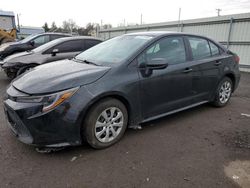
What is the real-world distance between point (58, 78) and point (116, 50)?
116 cm

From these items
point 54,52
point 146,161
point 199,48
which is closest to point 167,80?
point 199,48

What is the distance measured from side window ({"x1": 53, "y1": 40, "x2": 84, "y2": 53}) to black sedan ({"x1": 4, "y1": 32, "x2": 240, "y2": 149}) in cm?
278

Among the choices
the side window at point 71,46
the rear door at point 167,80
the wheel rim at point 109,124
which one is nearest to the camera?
the wheel rim at point 109,124

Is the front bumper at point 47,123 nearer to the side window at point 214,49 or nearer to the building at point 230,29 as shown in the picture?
the side window at point 214,49

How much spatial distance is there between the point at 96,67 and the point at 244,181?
2.31 metres

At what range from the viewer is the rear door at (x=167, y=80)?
10.1ft

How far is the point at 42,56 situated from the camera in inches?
231

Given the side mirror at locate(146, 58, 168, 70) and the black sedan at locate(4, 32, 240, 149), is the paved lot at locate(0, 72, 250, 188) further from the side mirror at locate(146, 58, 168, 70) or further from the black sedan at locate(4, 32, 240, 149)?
the side mirror at locate(146, 58, 168, 70)

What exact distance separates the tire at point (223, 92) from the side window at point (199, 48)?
782 millimetres

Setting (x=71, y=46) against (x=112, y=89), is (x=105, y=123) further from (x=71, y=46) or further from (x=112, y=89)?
(x=71, y=46)

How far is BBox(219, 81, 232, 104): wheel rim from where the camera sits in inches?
174

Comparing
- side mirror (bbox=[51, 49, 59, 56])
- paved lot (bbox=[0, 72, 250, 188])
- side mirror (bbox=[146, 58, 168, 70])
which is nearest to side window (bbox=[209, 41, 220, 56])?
paved lot (bbox=[0, 72, 250, 188])

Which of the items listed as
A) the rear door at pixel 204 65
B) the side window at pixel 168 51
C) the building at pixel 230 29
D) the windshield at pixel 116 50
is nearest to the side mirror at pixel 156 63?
the side window at pixel 168 51

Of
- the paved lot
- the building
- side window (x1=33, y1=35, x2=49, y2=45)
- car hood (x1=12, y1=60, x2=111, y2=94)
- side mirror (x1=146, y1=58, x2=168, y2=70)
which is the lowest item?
the paved lot
